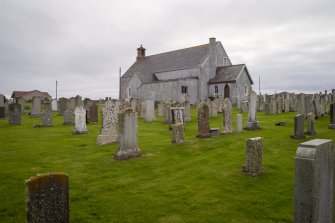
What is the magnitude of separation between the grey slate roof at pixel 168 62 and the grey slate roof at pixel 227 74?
3471mm

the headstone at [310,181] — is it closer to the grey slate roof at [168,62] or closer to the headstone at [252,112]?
the headstone at [252,112]

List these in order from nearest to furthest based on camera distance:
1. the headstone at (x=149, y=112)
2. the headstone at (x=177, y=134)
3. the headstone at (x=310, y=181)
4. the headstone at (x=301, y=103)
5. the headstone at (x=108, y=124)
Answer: the headstone at (x=310, y=181) → the headstone at (x=177, y=134) → the headstone at (x=108, y=124) → the headstone at (x=301, y=103) → the headstone at (x=149, y=112)

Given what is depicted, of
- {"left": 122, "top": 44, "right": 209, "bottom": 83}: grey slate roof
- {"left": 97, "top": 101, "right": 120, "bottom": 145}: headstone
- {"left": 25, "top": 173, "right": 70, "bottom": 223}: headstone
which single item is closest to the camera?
{"left": 25, "top": 173, "right": 70, "bottom": 223}: headstone

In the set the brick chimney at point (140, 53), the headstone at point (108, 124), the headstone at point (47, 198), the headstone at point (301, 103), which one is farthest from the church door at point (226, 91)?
the headstone at point (47, 198)

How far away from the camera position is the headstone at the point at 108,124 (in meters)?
12.4

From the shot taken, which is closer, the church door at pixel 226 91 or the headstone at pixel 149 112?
the headstone at pixel 149 112

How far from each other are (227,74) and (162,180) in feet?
114

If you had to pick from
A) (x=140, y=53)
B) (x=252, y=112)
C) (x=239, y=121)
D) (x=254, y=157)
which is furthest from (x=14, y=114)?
(x=140, y=53)

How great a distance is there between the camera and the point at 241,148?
11188 mm

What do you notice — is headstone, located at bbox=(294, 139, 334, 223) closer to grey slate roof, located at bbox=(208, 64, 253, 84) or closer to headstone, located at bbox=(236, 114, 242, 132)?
headstone, located at bbox=(236, 114, 242, 132)

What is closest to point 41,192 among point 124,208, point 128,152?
point 124,208

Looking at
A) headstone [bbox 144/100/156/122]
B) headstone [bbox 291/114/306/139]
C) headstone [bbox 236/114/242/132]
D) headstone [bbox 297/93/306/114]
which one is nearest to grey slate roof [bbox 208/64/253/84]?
headstone [bbox 144/100/156/122]

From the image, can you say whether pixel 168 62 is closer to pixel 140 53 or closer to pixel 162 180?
pixel 140 53

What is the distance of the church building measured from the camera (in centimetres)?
4006
